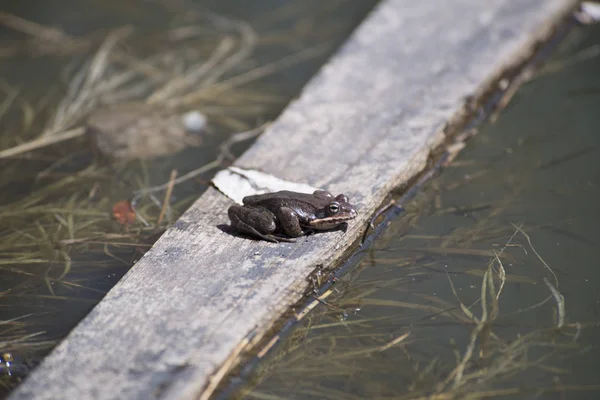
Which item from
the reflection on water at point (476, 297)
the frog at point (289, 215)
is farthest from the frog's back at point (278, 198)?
the reflection on water at point (476, 297)

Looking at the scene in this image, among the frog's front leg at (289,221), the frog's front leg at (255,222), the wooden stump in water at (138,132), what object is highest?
the wooden stump in water at (138,132)

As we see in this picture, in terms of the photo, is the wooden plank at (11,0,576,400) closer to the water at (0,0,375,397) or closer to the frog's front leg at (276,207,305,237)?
the frog's front leg at (276,207,305,237)

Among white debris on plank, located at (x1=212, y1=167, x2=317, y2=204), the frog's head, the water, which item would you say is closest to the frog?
the frog's head

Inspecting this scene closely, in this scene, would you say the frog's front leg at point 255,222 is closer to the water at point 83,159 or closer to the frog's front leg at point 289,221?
the frog's front leg at point 289,221

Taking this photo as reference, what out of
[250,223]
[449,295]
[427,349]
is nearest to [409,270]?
[449,295]

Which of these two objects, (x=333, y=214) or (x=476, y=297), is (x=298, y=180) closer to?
(x=333, y=214)
